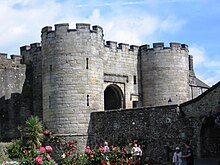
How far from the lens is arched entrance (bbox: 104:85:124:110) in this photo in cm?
3381

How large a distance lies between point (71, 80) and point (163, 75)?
754 cm

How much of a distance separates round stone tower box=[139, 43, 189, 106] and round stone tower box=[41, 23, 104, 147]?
5.03 metres

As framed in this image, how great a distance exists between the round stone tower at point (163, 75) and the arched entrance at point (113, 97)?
1893 mm

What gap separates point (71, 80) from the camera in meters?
29.6

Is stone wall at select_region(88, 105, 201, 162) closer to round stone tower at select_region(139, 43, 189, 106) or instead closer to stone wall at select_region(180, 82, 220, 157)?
stone wall at select_region(180, 82, 220, 157)

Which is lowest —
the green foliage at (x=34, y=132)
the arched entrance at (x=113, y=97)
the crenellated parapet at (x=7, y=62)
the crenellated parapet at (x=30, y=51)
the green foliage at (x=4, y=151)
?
the green foliage at (x=4, y=151)

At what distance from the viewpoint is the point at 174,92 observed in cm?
3444

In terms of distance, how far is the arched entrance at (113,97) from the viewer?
33812mm

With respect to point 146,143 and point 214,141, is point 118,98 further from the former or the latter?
point 214,141

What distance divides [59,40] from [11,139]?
730cm

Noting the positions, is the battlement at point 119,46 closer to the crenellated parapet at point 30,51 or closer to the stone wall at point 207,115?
the crenellated parapet at point 30,51

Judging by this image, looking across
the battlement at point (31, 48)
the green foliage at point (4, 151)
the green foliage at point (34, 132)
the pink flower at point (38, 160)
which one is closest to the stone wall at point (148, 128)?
the green foliage at point (34, 132)

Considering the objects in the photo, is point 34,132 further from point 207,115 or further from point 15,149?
point 207,115

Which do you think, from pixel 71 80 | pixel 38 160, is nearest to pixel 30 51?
pixel 71 80
